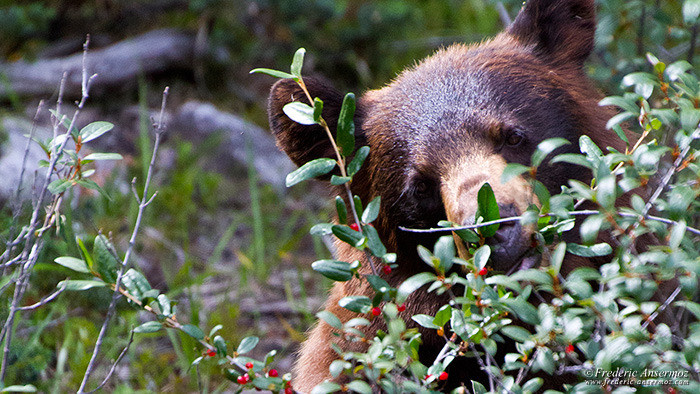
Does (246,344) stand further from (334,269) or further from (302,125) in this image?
(302,125)

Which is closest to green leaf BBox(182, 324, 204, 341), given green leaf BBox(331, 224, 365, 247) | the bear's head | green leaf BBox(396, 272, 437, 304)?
green leaf BBox(331, 224, 365, 247)

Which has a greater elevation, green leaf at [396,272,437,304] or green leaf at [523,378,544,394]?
green leaf at [396,272,437,304]

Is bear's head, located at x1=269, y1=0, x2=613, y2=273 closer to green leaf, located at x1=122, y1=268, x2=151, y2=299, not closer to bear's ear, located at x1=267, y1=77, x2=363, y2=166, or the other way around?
bear's ear, located at x1=267, y1=77, x2=363, y2=166

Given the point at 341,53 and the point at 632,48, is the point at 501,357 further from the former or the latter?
the point at 341,53

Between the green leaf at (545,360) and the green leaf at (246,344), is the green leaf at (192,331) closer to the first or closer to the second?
the green leaf at (246,344)

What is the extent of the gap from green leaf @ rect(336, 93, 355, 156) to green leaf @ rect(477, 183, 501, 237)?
41cm

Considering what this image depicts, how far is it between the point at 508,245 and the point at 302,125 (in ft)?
4.21

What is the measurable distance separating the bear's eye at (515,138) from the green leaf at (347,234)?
1151 millimetres

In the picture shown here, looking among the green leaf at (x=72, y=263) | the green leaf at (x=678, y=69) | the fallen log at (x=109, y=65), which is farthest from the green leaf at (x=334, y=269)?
the fallen log at (x=109, y=65)

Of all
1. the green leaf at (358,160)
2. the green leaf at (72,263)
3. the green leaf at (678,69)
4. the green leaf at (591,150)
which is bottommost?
the green leaf at (591,150)

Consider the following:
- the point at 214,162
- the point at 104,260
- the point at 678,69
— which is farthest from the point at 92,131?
the point at 214,162

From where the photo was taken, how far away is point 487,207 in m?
2.23

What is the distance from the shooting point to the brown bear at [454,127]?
3039 mm

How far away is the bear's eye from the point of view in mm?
3053
